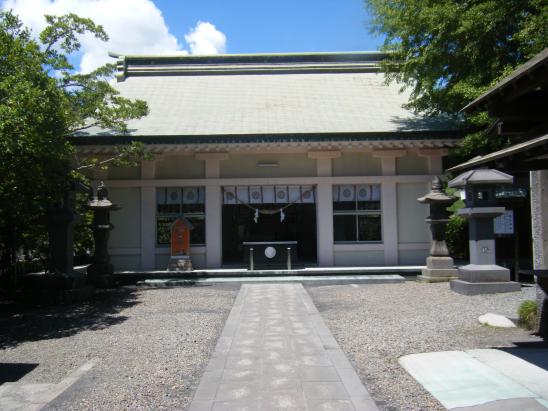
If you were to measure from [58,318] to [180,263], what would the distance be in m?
6.19

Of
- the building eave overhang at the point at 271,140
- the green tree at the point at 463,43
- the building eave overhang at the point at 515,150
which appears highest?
the green tree at the point at 463,43

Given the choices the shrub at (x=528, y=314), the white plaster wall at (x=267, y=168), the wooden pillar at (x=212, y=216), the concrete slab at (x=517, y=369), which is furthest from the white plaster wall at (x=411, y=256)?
the concrete slab at (x=517, y=369)

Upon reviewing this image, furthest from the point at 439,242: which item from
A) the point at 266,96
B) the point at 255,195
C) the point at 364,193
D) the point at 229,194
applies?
the point at 266,96

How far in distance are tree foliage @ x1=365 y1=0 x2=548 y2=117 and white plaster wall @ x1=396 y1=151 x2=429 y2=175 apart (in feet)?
6.30

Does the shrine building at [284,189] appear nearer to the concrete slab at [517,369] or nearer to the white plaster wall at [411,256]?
the white plaster wall at [411,256]

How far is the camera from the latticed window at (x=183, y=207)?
15.7 metres

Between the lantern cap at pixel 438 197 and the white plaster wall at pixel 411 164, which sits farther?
the white plaster wall at pixel 411 164

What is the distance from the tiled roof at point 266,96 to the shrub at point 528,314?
8719 mm

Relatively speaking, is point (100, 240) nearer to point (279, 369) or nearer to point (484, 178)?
point (279, 369)

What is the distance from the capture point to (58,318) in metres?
8.75

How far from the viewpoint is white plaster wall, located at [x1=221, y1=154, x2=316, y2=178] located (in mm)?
15695

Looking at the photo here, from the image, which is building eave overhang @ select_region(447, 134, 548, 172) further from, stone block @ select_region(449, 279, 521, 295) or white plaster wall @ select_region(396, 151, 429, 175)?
white plaster wall @ select_region(396, 151, 429, 175)

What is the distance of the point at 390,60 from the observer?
1521 centimetres

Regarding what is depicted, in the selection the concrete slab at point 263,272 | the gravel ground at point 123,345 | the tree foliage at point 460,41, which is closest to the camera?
the gravel ground at point 123,345
